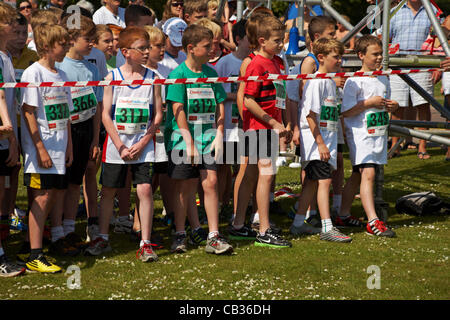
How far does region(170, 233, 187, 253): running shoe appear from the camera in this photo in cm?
602

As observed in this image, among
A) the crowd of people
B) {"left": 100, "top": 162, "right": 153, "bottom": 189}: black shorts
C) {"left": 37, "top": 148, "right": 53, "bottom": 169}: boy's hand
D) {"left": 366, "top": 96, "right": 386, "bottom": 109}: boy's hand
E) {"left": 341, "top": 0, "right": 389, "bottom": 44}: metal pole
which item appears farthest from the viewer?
{"left": 341, "top": 0, "right": 389, "bottom": 44}: metal pole

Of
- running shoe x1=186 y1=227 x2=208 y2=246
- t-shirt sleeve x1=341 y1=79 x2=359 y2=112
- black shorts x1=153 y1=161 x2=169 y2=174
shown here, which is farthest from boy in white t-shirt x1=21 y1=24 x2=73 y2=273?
t-shirt sleeve x1=341 y1=79 x2=359 y2=112

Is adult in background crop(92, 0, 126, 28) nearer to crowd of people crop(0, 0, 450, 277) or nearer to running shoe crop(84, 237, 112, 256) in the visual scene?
crowd of people crop(0, 0, 450, 277)

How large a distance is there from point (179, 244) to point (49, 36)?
2028 millimetres

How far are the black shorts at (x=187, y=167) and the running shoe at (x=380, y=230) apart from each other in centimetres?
164

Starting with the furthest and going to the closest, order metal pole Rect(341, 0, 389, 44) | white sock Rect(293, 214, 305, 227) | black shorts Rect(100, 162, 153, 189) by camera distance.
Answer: metal pole Rect(341, 0, 389, 44) < white sock Rect(293, 214, 305, 227) < black shorts Rect(100, 162, 153, 189)

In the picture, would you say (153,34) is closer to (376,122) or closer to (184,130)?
(184,130)

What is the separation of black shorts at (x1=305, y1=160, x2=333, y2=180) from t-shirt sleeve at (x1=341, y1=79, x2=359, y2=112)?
62 cm

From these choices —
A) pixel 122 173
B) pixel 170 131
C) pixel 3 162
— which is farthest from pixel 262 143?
pixel 3 162

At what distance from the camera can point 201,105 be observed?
6.03 meters

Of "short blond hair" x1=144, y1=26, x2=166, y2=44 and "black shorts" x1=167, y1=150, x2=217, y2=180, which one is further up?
"short blond hair" x1=144, y1=26, x2=166, y2=44

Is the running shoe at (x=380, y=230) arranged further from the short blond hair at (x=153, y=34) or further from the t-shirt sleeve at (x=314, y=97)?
the short blond hair at (x=153, y=34)

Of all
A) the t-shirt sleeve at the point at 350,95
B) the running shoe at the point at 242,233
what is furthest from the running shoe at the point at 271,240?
the t-shirt sleeve at the point at 350,95
